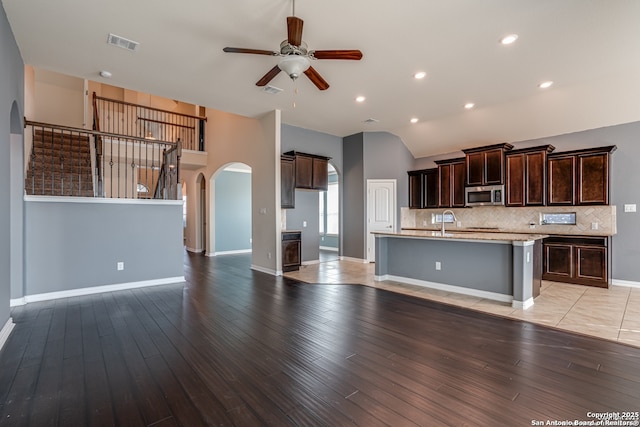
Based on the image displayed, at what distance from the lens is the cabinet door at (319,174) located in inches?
278

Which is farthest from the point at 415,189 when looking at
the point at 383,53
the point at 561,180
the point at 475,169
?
the point at 383,53

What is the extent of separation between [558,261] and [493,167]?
7.04 ft

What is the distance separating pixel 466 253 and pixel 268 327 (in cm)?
318

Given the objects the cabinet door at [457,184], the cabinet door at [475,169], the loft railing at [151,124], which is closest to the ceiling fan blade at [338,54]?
the cabinet door at [475,169]

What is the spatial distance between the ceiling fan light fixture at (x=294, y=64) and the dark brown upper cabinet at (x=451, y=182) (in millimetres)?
5052

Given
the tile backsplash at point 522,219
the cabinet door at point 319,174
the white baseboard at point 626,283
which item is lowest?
the white baseboard at point 626,283

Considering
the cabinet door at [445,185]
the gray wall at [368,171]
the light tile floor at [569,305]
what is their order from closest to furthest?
1. the light tile floor at [569,305]
2. the cabinet door at [445,185]
3. the gray wall at [368,171]

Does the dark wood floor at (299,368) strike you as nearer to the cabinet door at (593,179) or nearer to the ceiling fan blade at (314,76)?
the ceiling fan blade at (314,76)

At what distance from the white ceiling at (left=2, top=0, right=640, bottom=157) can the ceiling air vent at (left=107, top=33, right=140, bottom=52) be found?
0.27 ft

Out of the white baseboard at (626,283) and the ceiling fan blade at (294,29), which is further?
the white baseboard at (626,283)

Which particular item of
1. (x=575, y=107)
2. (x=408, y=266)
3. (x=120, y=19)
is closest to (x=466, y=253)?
(x=408, y=266)

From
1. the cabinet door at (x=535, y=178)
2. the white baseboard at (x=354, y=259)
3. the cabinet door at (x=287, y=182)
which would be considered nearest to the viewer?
the cabinet door at (x=535, y=178)

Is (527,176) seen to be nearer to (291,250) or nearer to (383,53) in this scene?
(383,53)

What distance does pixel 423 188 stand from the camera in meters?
7.64
